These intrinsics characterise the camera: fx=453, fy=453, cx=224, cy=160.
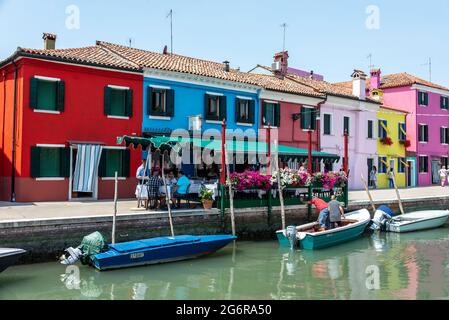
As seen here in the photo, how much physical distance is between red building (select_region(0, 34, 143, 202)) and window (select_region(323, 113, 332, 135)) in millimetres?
12357

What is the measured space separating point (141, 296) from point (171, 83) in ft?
41.4

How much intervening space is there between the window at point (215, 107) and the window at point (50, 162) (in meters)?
7.05

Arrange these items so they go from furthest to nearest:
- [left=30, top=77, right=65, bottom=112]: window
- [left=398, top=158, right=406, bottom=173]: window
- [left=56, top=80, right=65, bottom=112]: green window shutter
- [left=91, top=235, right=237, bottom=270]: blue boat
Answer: [left=398, top=158, right=406, bottom=173]: window, [left=56, top=80, right=65, bottom=112]: green window shutter, [left=30, top=77, right=65, bottom=112]: window, [left=91, top=235, right=237, bottom=270]: blue boat

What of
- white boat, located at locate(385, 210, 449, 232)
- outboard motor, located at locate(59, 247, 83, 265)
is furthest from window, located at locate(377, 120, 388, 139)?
outboard motor, located at locate(59, 247, 83, 265)

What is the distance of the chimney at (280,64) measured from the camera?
3000 centimetres

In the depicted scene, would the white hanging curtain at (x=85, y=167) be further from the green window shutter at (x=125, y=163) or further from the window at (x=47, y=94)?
the window at (x=47, y=94)

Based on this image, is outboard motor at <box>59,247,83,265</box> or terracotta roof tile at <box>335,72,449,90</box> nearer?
outboard motor at <box>59,247,83,265</box>

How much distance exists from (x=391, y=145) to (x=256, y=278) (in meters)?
24.2

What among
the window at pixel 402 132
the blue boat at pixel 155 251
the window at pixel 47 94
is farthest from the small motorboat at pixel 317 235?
the window at pixel 402 132

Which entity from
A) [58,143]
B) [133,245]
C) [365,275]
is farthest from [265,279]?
[58,143]

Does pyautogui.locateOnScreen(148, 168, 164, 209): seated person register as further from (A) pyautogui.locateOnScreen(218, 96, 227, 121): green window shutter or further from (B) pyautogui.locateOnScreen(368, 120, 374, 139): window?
(B) pyautogui.locateOnScreen(368, 120, 374, 139): window

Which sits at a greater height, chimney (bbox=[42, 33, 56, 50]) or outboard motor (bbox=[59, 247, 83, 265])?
chimney (bbox=[42, 33, 56, 50])

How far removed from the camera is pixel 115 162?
18.8m

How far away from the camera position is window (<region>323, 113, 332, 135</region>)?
89.6 feet
